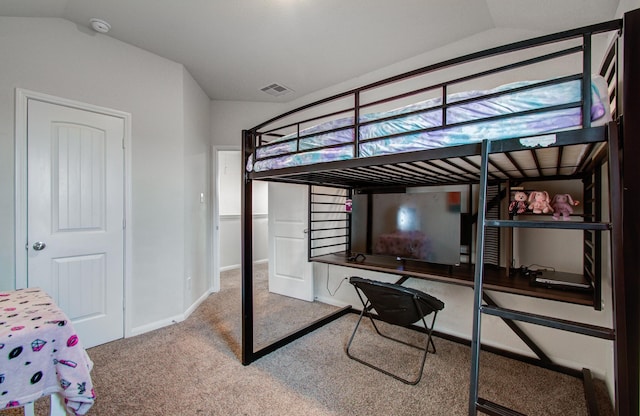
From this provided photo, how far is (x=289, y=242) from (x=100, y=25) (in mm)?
2896

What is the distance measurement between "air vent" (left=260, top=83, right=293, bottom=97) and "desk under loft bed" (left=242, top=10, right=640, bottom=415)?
141 cm

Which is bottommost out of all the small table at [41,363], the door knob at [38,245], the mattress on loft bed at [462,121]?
the small table at [41,363]

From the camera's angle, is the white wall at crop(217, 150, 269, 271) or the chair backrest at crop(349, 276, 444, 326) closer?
the chair backrest at crop(349, 276, 444, 326)

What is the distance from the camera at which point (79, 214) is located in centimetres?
245

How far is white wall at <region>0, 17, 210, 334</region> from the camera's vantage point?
6.88ft

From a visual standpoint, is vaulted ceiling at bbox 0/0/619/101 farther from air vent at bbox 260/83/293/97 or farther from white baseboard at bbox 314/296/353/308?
white baseboard at bbox 314/296/353/308

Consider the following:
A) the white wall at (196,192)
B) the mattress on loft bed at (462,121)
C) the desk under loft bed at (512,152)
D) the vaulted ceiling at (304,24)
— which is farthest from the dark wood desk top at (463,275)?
the vaulted ceiling at (304,24)

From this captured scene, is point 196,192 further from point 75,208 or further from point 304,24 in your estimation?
point 304,24

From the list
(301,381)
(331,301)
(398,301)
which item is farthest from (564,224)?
(331,301)

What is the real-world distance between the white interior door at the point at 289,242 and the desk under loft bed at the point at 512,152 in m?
0.89

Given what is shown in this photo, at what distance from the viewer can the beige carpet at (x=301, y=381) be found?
1721 millimetres

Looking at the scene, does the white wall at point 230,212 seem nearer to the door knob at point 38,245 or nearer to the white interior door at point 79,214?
the white interior door at point 79,214

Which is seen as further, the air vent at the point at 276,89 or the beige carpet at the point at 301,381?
the air vent at the point at 276,89

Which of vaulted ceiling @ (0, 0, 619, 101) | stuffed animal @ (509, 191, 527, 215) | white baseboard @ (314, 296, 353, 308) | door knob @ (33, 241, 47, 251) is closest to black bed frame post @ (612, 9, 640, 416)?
stuffed animal @ (509, 191, 527, 215)
